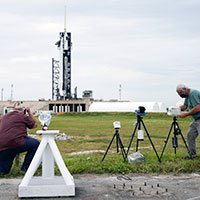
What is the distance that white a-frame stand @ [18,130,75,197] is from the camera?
5.66 meters

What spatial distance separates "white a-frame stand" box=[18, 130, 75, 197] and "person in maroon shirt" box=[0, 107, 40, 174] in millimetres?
835

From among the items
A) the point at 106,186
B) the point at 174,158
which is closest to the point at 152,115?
the point at 174,158

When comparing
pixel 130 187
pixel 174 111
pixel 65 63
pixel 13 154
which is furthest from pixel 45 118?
pixel 65 63

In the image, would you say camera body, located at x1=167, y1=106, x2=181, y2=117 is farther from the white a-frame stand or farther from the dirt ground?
the white a-frame stand

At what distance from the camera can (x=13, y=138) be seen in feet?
22.4

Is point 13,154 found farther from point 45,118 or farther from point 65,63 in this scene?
point 65,63

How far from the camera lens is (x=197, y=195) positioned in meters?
5.71

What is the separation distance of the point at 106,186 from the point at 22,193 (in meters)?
1.50

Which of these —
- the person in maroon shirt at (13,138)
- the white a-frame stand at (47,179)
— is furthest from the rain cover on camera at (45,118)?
the person in maroon shirt at (13,138)

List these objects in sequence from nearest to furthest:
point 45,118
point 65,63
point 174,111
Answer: point 45,118, point 174,111, point 65,63

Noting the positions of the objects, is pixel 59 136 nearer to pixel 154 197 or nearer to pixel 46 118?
pixel 46 118

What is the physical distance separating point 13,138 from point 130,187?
248 centimetres

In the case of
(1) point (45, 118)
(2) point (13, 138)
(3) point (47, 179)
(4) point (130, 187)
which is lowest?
(4) point (130, 187)

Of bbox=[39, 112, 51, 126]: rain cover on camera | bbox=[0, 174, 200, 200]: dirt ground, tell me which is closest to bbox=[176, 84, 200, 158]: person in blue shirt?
bbox=[0, 174, 200, 200]: dirt ground
